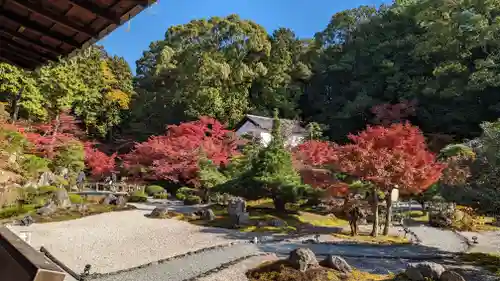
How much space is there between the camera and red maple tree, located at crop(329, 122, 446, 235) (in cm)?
1455

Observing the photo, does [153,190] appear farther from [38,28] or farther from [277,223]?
[38,28]

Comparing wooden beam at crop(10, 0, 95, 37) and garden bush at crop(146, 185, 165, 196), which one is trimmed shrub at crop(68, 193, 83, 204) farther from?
wooden beam at crop(10, 0, 95, 37)

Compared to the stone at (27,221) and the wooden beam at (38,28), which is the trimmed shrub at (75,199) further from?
the wooden beam at (38,28)

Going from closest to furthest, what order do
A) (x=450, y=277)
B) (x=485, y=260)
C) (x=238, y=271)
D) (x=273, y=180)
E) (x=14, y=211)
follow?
1. (x=450, y=277)
2. (x=238, y=271)
3. (x=485, y=260)
4. (x=14, y=211)
5. (x=273, y=180)

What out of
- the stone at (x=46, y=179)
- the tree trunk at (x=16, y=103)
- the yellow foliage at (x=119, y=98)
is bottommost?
the stone at (x=46, y=179)

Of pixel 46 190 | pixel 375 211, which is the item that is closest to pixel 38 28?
Result: pixel 375 211

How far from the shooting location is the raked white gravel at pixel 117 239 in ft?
35.8

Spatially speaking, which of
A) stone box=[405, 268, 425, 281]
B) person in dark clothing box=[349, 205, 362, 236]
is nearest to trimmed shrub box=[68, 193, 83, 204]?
person in dark clothing box=[349, 205, 362, 236]

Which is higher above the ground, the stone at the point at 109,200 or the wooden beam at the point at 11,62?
the wooden beam at the point at 11,62

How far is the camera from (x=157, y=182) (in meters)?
28.5

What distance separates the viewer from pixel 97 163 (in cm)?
2919

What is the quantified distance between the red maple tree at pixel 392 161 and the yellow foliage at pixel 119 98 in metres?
25.1

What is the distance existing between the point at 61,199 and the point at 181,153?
27.7 feet

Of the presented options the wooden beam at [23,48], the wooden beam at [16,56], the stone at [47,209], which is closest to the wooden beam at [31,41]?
the wooden beam at [23,48]
